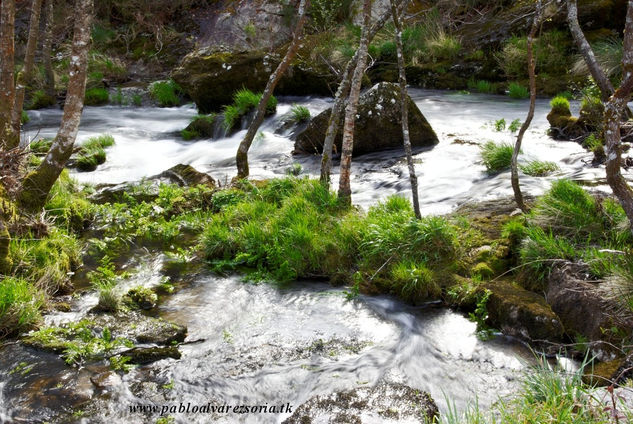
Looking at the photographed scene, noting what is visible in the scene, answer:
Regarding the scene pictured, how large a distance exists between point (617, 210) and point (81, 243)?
702 cm

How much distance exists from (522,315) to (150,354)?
Answer: 349cm

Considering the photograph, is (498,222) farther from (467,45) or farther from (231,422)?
(467,45)

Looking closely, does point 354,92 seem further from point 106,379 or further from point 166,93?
point 166,93

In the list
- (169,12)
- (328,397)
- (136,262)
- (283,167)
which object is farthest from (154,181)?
(169,12)

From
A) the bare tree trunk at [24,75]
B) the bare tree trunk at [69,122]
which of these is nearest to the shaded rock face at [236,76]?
the bare tree trunk at [24,75]

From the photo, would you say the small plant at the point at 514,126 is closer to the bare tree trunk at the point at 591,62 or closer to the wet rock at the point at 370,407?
the bare tree trunk at the point at 591,62

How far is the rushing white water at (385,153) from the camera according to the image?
857cm

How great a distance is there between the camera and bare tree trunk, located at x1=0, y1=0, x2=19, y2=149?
700 cm

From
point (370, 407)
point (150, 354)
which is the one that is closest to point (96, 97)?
point (150, 354)

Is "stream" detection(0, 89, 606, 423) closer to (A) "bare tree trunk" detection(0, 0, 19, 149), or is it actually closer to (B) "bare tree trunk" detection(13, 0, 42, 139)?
(A) "bare tree trunk" detection(0, 0, 19, 149)

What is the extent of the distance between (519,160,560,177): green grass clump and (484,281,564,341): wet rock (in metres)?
3.54

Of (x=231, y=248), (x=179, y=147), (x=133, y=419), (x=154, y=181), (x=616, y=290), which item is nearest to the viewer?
(x=133, y=419)

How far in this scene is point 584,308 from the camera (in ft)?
15.7

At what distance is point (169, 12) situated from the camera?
80.8 feet
